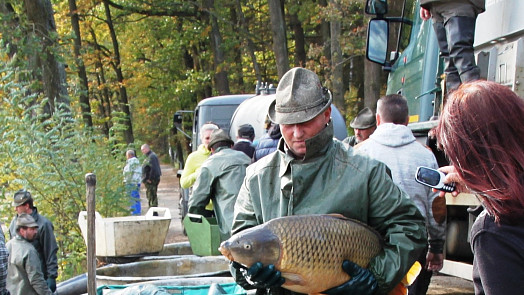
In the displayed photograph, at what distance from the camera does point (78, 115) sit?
12344 millimetres

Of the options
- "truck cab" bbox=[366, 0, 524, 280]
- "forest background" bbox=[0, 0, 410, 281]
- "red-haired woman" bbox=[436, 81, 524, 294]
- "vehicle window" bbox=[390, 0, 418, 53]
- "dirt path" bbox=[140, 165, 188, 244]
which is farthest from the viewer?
"dirt path" bbox=[140, 165, 188, 244]

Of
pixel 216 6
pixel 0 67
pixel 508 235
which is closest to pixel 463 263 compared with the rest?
pixel 508 235

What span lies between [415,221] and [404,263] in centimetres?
19

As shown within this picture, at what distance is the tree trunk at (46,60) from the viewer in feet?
43.3

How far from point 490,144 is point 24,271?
627 centimetres

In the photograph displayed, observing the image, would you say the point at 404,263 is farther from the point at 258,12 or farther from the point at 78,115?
the point at 258,12

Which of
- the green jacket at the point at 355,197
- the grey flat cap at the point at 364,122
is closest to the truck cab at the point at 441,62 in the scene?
the grey flat cap at the point at 364,122

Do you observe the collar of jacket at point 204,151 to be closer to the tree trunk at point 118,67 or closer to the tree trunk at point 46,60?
the tree trunk at point 46,60

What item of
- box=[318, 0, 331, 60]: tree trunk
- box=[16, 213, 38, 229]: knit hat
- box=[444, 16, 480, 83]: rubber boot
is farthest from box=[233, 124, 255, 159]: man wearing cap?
box=[318, 0, 331, 60]: tree trunk

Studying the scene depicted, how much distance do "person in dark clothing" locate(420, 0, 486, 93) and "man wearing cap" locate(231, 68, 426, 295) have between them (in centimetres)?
→ 240

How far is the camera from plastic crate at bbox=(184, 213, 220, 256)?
615cm

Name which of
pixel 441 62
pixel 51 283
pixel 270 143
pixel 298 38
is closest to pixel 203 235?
pixel 270 143

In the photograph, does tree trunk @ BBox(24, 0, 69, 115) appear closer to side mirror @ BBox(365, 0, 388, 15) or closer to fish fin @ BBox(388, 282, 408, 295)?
side mirror @ BBox(365, 0, 388, 15)

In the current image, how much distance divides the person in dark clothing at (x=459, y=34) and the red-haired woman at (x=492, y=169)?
318 cm
